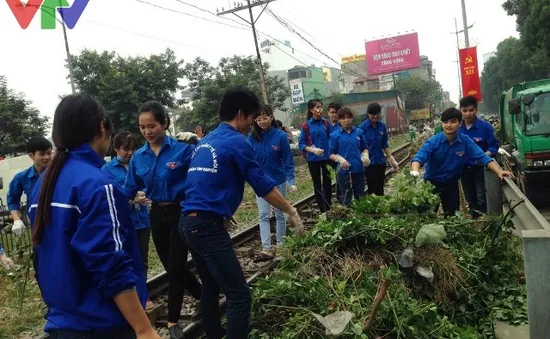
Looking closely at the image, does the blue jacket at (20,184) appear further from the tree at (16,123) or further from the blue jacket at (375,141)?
the tree at (16,123)

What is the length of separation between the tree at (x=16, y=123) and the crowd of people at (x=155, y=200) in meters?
18.0

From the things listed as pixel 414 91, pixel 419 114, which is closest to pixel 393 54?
pixel 419 114

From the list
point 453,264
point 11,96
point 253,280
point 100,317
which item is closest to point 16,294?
point 253,280

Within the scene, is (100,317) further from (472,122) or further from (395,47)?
(395,47)

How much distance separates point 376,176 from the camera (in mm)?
7512

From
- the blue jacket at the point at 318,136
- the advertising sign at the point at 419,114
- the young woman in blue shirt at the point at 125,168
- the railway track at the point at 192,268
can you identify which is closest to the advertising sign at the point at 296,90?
the advertising sign at the point at 419,114

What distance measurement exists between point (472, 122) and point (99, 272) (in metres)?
5.93

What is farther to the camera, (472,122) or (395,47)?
(395,47)

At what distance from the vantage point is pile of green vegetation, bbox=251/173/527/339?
3.19m

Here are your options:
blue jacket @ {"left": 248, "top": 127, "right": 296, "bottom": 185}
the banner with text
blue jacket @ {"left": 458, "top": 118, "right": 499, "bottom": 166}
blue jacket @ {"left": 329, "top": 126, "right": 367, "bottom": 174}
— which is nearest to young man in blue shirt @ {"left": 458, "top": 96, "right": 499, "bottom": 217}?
blue jacket @ {"left": 458, "top": 118, "right": 499, "bottom": 166}

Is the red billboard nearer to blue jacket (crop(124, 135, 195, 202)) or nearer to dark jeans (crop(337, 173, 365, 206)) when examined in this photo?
dark jeans (crop(337, 173, 365, 206))

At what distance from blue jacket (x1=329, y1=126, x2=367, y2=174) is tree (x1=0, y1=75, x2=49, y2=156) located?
17997 mm

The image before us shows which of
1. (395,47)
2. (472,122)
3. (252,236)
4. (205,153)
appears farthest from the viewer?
(395,47)

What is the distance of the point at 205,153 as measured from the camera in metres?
3.04
